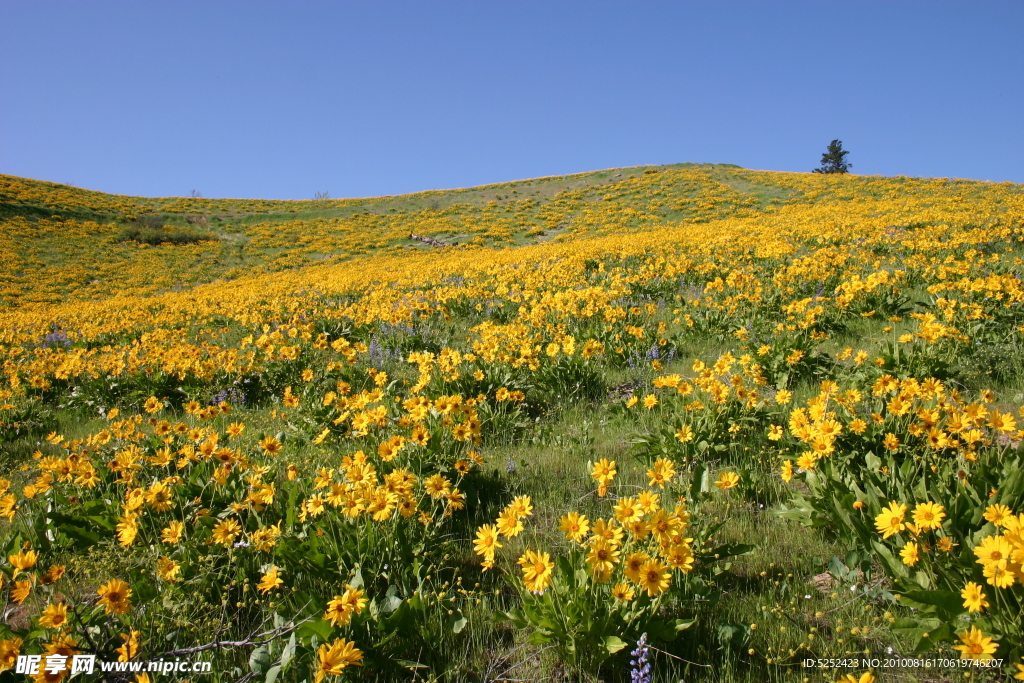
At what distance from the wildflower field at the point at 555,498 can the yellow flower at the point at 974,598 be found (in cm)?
3

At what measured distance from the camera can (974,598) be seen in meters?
1.76

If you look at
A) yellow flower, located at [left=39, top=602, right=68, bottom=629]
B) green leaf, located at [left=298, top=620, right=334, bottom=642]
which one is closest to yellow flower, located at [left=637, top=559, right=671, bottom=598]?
green leaf, located at [left=298, top=620, right=334, bottom=642]

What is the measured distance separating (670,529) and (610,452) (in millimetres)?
2004

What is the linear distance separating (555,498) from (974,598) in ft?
Result: 6.82

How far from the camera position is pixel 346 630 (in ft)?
6.98

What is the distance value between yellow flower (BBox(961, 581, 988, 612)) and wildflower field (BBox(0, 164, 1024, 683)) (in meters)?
0.03

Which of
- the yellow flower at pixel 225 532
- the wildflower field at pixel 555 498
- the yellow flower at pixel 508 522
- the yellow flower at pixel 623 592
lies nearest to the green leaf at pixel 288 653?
the wildflower field at pixel 555 498

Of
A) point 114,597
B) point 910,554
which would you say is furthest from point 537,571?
point 114,597

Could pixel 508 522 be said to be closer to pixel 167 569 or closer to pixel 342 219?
pixel 167 569

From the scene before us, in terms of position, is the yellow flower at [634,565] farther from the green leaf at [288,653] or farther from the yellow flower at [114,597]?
the yellow flower at [114,597]

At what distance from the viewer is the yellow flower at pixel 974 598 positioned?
1733 mm

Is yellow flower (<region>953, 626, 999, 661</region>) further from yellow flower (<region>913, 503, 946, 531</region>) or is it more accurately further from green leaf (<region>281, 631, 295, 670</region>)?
green leaf (<region>281, 631, 295, 670</region>)

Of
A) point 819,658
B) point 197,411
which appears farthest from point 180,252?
point 819,658

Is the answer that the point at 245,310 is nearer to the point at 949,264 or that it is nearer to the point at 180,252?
the point at 949,264
